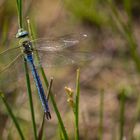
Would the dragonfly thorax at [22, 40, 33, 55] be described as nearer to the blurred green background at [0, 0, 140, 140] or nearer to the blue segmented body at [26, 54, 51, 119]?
the blue segmented body at [26, 54, 51, 119]

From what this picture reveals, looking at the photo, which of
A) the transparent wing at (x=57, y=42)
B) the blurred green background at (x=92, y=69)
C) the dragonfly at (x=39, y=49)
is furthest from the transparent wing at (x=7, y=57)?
the blurred green background at (x=92, y=69)

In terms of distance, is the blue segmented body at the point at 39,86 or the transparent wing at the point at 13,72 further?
the transparent wing at the point at 13,72

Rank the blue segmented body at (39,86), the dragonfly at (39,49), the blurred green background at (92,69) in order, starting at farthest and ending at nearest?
the blurred green background at (92,69), the dragonfly at (39,49), the blue segmented body at (39,86)

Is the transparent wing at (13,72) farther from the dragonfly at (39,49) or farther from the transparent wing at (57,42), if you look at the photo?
the transparent wing at (57,42)

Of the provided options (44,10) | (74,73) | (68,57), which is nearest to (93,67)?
(74,73)

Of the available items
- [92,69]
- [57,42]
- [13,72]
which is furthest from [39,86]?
[92,69]

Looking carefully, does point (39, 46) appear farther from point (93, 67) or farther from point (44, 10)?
point (44, 10)
